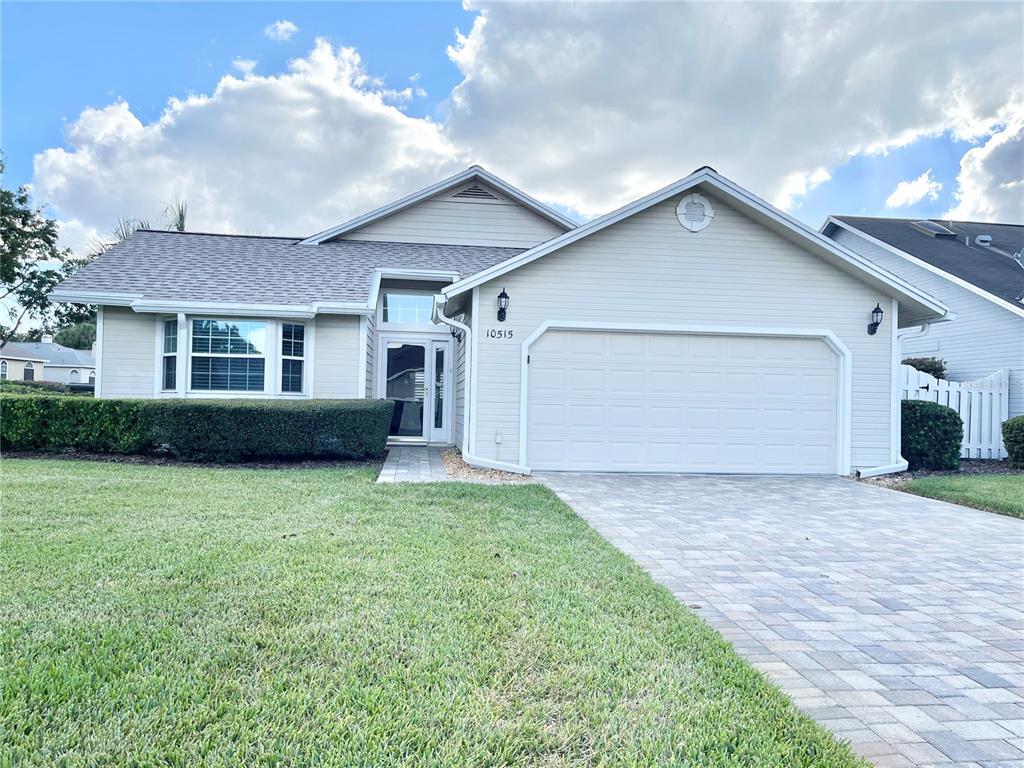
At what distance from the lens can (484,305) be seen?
9578 mm

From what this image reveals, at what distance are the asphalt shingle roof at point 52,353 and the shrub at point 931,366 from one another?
2233 inches

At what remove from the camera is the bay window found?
1128 cm

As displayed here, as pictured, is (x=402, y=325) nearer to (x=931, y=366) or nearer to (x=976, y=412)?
(x=976, y=412)

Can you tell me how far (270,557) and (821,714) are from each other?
3.62m

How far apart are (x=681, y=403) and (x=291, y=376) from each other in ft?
24.7

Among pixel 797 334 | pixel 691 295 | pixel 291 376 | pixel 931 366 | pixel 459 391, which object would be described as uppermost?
pixel 691 295

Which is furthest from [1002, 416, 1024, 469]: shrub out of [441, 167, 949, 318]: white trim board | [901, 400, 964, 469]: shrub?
[441, 167, 949, 318]: white trim board

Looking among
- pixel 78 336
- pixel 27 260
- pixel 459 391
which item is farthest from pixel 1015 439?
pixel 78 336

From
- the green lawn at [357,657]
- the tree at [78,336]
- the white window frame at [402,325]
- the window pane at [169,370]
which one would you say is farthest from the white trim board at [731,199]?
the tree at [78,336]

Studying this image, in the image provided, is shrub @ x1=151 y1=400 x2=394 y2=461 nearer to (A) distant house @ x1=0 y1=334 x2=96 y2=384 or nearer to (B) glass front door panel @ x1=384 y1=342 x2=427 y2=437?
(B) glass front door panel @ x1=384 y1=342 x2=427 y2=437

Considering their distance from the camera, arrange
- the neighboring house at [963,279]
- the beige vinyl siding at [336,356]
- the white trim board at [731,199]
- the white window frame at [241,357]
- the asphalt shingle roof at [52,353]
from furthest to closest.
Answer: the asphalt shingle roof at [52,353]
the neighboring house at [963,279]
the beige vinyl siding at [336,356]
the white window frame at [241,357]
the white trim board at [731,199]

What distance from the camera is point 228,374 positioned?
11.4m

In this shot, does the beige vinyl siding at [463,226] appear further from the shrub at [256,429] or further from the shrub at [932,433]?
the shrub at [932,433]

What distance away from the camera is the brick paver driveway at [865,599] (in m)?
2.55
